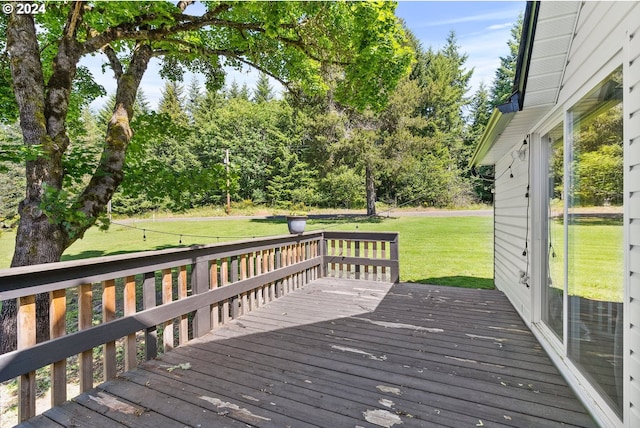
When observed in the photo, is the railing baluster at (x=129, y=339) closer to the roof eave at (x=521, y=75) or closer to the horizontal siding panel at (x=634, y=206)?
the horizontal siding panel at (x=634, y=206)

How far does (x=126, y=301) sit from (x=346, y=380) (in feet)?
5.87

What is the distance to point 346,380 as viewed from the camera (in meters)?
2.38

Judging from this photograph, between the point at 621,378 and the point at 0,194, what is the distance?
95.6ft

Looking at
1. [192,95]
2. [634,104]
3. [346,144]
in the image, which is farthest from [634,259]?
[192,95]

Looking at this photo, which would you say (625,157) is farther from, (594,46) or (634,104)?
(594,46)

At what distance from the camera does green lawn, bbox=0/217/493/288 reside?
6859 millimetres

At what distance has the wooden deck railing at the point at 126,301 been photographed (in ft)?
6.53

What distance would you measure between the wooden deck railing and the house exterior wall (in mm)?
2955

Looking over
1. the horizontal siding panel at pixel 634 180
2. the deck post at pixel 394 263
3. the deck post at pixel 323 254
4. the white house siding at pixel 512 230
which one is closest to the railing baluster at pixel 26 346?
the horizontal siding panel at pixel 634 180

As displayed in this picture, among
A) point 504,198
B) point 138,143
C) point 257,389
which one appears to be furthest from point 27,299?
point 504,198

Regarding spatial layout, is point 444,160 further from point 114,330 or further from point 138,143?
point 114,330

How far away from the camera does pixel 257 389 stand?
7.48 ft

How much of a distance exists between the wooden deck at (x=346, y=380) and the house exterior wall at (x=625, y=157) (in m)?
0.22

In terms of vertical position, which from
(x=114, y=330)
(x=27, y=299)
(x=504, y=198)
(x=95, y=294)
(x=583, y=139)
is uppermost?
(x=583, y=139)
